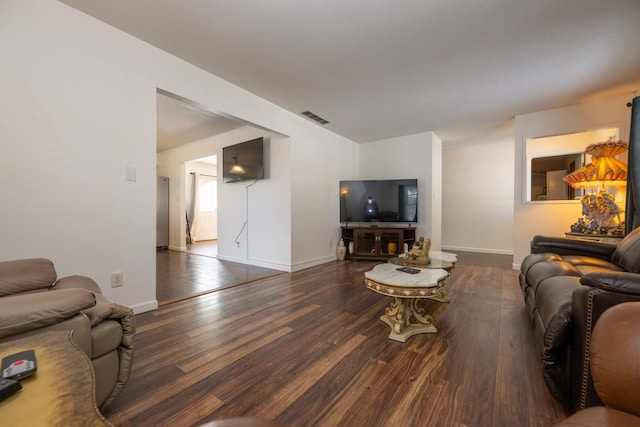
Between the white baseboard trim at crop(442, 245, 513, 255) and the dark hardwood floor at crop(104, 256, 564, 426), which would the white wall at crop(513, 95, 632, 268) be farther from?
the dark hardwood floor at crop(104, 256, 564, 426)

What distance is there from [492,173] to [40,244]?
6.98 m

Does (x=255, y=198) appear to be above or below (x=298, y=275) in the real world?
above

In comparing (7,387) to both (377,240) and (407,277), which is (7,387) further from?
(377,240)

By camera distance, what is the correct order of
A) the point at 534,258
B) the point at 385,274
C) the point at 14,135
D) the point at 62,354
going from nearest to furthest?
the point at 62,354 → the point at 14,135 → the point at 385,274 → the point at 534,258

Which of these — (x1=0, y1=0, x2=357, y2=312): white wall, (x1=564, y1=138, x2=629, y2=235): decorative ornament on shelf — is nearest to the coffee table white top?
(x1=0, y1=0, x2=357, y2=312): white wall

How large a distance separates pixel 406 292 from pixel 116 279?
2328 millimetres

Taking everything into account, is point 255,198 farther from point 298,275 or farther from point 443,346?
point 443,346

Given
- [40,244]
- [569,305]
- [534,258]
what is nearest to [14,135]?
[40,244]

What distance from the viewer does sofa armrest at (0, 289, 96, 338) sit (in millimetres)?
807

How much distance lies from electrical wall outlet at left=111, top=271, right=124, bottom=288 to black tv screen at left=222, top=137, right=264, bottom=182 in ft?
A: 7.81

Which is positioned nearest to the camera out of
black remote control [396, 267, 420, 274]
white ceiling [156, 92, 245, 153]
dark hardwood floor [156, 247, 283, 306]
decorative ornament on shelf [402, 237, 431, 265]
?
black remote control [396, 267, 420, 274]

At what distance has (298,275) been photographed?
12.0 feet

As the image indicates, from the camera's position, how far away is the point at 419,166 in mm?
4777

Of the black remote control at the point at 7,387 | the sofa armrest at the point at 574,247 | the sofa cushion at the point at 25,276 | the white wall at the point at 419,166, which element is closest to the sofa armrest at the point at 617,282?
the black remote control at the point at 7,387
